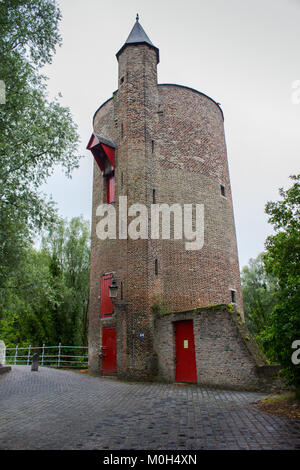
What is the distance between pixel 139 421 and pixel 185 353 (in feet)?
20.5

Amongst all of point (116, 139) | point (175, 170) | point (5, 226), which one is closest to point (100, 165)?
point (116, 139)

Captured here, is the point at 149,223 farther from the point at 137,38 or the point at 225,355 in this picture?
the point at 137,38

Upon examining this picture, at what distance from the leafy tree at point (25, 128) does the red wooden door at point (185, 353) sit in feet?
20.7

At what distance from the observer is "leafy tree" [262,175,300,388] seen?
7636 millimetres

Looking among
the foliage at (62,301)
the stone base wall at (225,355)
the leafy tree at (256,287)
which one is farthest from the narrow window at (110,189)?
the leafy tree at (256,287)

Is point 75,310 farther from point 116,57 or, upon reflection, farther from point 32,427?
point 32,427

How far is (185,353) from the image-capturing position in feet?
41.5

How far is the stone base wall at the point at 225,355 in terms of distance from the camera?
1020cm

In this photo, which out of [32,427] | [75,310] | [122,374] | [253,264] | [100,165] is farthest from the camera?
[253,264]

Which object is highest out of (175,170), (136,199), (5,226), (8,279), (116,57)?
(116,57)

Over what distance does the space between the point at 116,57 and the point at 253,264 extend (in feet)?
93.8

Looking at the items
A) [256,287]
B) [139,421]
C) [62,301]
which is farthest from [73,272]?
[139,421]

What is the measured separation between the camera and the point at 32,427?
247 inches

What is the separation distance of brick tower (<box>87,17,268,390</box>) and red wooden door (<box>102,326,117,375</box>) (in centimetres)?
4
